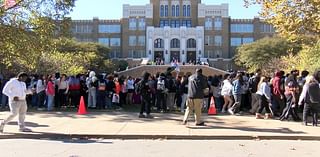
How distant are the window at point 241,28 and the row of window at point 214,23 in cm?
339

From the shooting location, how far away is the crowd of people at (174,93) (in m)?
17.2

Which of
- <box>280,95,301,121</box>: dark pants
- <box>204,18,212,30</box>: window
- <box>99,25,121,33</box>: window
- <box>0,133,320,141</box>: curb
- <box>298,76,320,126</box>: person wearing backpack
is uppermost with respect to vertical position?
<box>204,18,212,30</box>: window

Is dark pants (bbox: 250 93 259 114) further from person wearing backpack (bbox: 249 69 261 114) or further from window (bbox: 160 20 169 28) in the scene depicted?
window (bbox: 160 20 169 28)

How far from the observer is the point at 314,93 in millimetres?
15102

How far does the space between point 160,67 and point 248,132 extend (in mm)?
74497

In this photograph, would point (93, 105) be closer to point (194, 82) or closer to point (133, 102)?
point (133, 102)

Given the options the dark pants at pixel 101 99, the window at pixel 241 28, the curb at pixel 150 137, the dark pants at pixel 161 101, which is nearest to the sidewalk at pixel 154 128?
the curb at pixel 150 137

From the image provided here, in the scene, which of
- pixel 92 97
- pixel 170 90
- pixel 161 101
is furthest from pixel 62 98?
pixel 170 90

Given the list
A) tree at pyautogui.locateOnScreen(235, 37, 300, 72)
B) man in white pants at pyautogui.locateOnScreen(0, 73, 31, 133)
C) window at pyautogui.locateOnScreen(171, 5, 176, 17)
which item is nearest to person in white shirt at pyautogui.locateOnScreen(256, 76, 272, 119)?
man in white pants at pyautogui.locateOnScreen(0, 73, 31, 133)

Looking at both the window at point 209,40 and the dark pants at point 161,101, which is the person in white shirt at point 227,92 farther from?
the window at point 209,40

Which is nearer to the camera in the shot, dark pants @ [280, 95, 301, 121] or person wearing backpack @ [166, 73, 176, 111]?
dark pants @ [280, 95, 301, 121]

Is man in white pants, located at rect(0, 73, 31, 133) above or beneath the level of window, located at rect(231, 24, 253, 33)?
beneath

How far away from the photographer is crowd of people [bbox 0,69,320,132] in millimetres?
17155

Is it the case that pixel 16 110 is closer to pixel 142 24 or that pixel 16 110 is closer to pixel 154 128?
pixel 154 128
